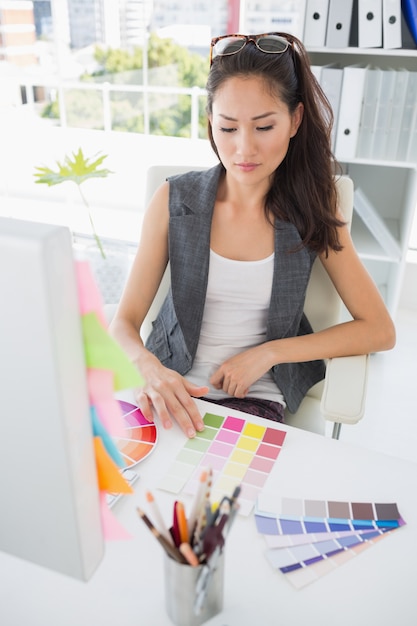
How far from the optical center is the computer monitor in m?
0.39

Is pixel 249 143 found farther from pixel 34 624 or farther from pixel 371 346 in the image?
pixel 34 624

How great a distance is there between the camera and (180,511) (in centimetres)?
59

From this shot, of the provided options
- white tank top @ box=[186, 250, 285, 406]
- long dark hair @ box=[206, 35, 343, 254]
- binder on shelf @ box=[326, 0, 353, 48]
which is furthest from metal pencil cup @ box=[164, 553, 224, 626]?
binder on shelf @ box=[326, 0, 353, 48]

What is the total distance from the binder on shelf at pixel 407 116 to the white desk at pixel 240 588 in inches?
68.8

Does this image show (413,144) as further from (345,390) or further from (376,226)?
(345,390)

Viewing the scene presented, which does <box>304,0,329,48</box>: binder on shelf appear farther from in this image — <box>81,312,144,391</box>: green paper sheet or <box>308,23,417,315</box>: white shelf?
<box>81,312,144,391</box>: green paper sheet

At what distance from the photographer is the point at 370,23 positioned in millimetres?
2020

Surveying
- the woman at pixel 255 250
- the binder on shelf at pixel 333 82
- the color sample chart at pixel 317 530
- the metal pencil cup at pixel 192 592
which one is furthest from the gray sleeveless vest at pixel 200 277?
the binder on shelf at pixel 333 82

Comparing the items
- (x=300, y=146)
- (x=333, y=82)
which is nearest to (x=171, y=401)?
(x=300, y=146)

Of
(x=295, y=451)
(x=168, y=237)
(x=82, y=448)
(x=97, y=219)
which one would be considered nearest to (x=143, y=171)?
(x=97, y=219)

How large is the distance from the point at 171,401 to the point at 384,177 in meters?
2.01

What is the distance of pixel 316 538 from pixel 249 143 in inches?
30.0

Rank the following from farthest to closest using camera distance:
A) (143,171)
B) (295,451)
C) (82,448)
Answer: (143,171) → (295,451) → (82,448)

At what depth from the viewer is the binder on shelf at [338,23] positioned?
2012 millimetres
